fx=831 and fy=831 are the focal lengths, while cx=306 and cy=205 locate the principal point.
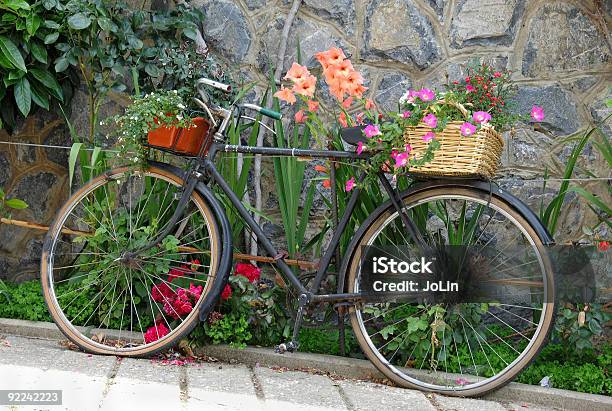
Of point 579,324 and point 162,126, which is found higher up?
point 162,126

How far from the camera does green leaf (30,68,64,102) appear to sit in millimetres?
3584

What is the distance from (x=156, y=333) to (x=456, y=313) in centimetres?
115

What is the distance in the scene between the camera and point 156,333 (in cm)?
Answer: 322

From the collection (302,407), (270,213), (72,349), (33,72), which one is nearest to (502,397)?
(302,407)

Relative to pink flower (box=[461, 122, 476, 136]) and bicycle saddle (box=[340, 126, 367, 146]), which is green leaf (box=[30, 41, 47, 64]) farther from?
pink flower (box=[461, 122, 476, 136])

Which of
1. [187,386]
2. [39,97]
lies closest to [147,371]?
[187,386]

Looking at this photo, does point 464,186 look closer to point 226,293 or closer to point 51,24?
point 226,293

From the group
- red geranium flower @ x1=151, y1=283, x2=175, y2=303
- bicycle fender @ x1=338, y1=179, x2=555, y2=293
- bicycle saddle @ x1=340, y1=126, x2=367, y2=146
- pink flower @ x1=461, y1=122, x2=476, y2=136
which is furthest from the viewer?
red geranium flower @ x1=151, y1=283, x2=175, y2=303

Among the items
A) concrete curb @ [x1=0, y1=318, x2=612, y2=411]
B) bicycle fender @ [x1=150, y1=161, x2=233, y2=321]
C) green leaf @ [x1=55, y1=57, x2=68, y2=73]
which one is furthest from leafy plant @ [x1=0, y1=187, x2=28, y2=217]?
bicycle fender @ [x1=150, y1=161, x2=233, y2=321]

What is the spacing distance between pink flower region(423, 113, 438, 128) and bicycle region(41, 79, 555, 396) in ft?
0.84

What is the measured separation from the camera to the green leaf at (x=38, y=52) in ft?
11.5

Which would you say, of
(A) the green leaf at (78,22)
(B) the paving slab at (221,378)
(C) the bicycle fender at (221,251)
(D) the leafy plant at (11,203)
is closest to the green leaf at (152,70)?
(A) the green leaf at (78,22)

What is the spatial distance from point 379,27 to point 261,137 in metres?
0.72

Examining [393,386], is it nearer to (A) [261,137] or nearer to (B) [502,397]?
(B) [502,397]
